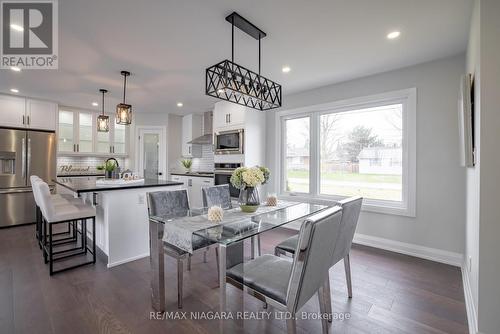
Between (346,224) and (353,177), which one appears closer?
(346,224)

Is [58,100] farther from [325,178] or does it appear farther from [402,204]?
[402,204]

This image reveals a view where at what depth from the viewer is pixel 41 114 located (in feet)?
15.1

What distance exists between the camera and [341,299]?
205 centimetres

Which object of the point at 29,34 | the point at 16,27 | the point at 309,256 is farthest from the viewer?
the point at 29,34

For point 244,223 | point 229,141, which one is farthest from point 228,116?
point 244,223

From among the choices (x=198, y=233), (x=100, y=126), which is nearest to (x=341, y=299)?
(x=198, y=233)

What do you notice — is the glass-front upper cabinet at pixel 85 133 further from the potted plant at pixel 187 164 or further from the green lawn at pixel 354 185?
the green lawn at pixel 354 185

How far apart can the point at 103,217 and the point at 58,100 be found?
11.2 feet

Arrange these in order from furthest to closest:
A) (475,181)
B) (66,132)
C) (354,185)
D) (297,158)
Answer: (66,132) < (297,158) < (354,185) < (475,181)

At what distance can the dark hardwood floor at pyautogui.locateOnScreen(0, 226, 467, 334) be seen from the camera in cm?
171

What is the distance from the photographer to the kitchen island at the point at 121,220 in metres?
2.68

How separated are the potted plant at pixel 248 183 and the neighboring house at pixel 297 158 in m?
2.10

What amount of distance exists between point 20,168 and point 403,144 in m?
6.41

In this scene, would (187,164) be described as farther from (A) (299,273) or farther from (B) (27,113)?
(A) (299,273)
